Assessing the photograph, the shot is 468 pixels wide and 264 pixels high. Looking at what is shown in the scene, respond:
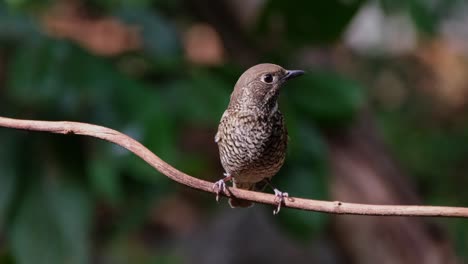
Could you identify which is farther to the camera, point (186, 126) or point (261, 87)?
point (186, 126)

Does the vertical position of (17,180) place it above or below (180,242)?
below

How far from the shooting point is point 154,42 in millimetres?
5488

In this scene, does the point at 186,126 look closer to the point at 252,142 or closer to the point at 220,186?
the point at 252,142

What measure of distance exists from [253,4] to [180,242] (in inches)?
160

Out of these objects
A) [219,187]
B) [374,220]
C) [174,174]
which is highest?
[374,220]

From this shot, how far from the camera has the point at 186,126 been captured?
16.0 feet

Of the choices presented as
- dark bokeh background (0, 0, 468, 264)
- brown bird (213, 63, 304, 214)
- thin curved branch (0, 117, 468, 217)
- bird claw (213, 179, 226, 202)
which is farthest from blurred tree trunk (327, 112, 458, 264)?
thin curved branch (0, 117, 468, 217)

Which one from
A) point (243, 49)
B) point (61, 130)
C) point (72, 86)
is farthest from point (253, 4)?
point (61, 130)

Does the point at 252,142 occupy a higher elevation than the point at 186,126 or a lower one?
lower

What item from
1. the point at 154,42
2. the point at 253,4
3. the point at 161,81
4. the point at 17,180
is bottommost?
the point at 17,180

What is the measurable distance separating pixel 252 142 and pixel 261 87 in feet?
0.73

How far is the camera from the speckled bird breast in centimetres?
229

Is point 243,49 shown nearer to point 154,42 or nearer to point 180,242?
point 154,42

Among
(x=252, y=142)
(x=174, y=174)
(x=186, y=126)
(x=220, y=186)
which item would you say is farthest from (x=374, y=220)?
(x=174, y=174)
